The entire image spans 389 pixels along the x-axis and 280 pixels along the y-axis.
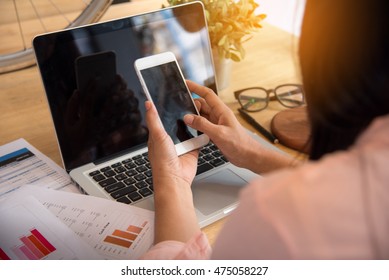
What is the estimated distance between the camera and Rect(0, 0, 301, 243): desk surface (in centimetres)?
95

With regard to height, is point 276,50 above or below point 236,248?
below

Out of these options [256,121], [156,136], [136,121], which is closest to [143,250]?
[156,136]

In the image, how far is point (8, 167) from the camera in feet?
2.77

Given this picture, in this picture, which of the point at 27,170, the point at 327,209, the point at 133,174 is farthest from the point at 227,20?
the point at 327,209

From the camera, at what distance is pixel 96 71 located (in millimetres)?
824

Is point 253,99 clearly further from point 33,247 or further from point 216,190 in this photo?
point 33,247

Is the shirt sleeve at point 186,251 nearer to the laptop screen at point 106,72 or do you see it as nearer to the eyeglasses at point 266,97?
the laptop screen at point 106,72

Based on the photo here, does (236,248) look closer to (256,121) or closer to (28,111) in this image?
(256,121)

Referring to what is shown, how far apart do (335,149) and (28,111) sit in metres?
0.77

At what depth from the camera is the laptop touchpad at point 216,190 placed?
2.44ft

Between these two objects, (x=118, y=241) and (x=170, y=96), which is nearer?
(x=118, y=241)

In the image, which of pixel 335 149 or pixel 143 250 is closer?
pixel 335 149

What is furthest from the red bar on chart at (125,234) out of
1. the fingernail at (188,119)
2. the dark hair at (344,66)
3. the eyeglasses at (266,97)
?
the eyeglasses at (266,97)

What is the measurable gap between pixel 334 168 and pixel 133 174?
1.65 feet
